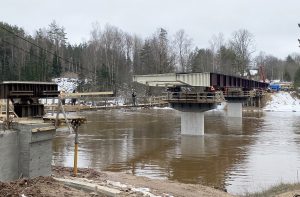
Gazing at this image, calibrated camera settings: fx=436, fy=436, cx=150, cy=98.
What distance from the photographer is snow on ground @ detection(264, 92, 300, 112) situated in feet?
281

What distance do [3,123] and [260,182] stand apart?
12803 mm

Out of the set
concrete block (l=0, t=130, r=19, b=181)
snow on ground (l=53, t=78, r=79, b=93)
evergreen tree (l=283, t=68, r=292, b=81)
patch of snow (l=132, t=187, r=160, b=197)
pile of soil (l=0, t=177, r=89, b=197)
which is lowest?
patch of snow (l=132, t=187, r=160, b=197)

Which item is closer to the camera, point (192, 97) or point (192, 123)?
point (192, 97)

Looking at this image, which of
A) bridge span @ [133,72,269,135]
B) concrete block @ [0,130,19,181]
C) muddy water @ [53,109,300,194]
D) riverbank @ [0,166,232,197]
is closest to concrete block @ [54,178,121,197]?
riverbank @ [0,166,232,197]

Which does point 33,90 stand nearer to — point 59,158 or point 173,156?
point 59,158

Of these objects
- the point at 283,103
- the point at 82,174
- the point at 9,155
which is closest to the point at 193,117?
the point at 82,174

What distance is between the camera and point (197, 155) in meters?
30.1

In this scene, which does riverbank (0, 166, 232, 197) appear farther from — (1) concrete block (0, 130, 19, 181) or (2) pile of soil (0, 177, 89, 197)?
(1) concrete block (0, 130, 19, 181)

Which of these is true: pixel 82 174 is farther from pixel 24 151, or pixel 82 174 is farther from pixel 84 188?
pixel 24 151

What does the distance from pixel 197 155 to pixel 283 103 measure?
64657 mm

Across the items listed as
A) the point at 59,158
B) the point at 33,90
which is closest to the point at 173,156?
the point at 59,158

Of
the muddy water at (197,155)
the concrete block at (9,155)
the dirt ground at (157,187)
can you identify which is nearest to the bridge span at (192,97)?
the muddy water at (197,155)

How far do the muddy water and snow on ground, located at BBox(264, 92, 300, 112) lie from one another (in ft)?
135

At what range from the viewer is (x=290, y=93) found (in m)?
96.2
